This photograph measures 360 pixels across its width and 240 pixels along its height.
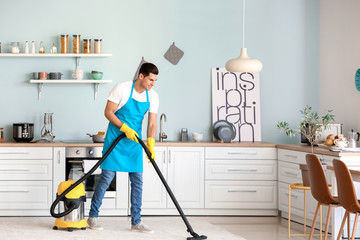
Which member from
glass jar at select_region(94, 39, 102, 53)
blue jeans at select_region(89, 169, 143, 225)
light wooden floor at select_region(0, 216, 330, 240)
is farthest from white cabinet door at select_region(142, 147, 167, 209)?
glass jar at select_region(94, 39, 102, 53)

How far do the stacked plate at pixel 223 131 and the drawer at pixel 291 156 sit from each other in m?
0.64

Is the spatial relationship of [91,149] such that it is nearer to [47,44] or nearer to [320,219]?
[47,44]

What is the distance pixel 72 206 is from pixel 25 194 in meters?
1.20

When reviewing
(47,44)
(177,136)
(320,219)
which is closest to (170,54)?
(177,136)

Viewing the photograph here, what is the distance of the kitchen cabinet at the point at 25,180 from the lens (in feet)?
19.0

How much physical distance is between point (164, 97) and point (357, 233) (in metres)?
2.64

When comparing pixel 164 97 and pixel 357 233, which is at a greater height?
pixel 164 97

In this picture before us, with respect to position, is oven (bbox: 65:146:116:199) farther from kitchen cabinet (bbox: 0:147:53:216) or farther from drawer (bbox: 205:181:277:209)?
drawer (bbox: 205:181:277:209)

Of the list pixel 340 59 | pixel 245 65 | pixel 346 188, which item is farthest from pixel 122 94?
pixel 340 59

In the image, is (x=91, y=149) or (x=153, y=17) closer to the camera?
(x=91, y=149)

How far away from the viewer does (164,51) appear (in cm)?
657

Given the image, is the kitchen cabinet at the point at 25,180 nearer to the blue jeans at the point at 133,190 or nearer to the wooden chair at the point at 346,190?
the blue jeans at the point at 133,190

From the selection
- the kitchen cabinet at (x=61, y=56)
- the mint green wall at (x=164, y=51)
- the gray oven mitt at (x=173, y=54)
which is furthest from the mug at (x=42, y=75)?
the gray oven mitt at (x=173, y=54)

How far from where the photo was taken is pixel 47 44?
21.0 ft
